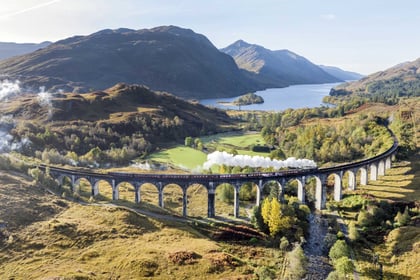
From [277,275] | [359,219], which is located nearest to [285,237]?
[277,275]

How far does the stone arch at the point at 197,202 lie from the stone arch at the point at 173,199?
230cm

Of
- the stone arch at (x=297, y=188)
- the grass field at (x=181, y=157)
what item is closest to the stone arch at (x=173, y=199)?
the grass field at (x=181, y=157)

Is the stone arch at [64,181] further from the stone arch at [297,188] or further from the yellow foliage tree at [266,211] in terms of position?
the stone arch at [297,188]

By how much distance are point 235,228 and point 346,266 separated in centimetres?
2421

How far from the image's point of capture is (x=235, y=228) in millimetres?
71375

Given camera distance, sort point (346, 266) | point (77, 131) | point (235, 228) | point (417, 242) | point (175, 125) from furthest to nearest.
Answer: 1. point (175, 125)
2. point (77, 131)
3. point (235, 228)
4. point (417, 242)
5. point (346, 266)

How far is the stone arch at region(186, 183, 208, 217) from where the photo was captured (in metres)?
82.3

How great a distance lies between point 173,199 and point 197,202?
6007mm

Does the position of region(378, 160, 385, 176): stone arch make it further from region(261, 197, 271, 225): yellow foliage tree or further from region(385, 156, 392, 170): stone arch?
region(261, 197, 271, 225): yellow foliage tree

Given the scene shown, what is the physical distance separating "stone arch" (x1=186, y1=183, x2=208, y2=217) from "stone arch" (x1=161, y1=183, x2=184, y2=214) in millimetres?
2302

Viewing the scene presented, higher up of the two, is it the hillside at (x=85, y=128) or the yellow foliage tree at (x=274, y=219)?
the hillside at (x=85, y=128)

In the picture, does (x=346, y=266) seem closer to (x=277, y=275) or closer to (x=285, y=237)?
(x=277, y=275)

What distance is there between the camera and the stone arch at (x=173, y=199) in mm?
82750

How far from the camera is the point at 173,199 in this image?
293 ft
